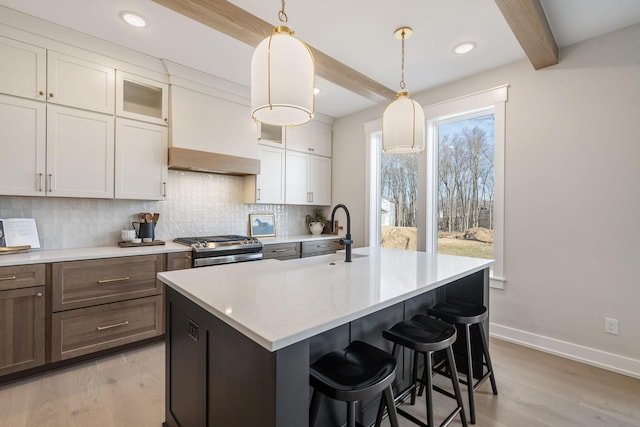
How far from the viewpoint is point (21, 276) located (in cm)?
211

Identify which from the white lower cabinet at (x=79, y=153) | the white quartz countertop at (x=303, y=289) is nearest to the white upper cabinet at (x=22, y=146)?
the white lower cabinet at (x=79, y=153)

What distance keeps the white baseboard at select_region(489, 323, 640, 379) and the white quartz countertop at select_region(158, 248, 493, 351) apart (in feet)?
4.04

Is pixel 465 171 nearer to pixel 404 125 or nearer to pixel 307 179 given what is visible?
pixel 404 125

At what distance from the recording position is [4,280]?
6.73 ft

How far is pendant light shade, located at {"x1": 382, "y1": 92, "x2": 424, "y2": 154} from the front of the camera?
7.07ft

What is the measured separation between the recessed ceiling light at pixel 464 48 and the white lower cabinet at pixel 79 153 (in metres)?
3.18

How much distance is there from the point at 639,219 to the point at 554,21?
5.42 feet

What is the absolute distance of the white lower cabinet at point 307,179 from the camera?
4.19 m

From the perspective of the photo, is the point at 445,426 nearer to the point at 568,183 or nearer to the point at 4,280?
the point at 568,183

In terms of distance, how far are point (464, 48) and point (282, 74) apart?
2.16 m

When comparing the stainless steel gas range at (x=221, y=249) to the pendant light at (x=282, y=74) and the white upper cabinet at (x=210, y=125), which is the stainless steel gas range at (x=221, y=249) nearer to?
the white upper cabinet at (x=210, y=125)

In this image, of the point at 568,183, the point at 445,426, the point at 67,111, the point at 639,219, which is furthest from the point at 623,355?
the point at 67,111

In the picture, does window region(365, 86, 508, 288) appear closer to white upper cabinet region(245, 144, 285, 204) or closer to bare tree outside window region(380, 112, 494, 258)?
bare tree outside window region(380, 112, 494, 258)

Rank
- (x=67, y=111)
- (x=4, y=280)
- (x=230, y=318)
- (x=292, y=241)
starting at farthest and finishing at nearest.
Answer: (x=292, y=241), (x=67, y=111), (x=4, y=280), (x=230, y=318)
